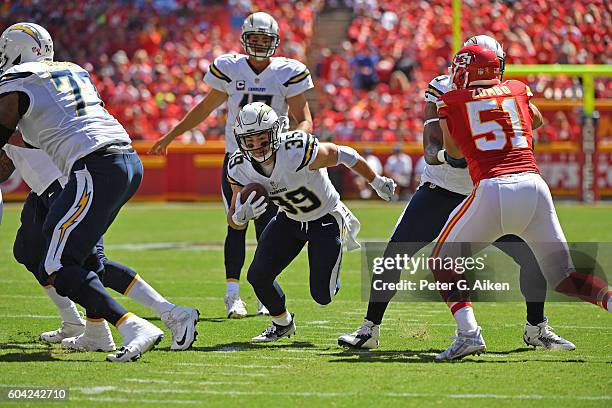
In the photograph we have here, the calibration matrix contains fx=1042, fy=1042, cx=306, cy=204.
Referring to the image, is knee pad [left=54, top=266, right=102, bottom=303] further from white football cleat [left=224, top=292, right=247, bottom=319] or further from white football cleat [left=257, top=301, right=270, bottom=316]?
white football cleat [left=257, top=301, right=270, bottom=316]

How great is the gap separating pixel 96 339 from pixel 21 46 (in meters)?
1.57

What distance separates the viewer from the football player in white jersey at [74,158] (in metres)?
5.06

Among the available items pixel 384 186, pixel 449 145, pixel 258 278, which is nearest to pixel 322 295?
pixel 258 278

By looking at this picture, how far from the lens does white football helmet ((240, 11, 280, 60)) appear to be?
281 inches

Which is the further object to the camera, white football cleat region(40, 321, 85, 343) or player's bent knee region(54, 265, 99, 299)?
white football cleat region(40, 321, 85, 343)

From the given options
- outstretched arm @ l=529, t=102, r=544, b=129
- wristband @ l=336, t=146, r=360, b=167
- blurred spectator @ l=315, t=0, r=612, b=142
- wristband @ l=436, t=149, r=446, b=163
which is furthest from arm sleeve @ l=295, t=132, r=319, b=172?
blurred spectator @ l=315, t=0, r=612, b=142

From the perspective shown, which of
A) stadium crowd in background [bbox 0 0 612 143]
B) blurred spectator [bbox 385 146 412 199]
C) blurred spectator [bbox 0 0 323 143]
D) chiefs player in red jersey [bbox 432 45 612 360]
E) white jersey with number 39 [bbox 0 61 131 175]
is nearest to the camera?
chiefs player in red jersey [bbox 432 45 612 360]

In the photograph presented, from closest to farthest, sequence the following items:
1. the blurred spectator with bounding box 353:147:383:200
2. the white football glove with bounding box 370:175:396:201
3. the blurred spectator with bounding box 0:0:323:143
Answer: the white football glove with bounding box 370:175:396:201
the blurred spectator with bounding box 353:147:383:200
the blurred spectator with bounding box 0:0:323:143

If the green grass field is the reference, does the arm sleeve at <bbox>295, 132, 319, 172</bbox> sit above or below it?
above

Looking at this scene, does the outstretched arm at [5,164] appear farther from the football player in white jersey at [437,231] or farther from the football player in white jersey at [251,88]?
the football player in white jersey at [437,231]

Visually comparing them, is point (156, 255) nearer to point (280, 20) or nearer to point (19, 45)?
point (19, 45)

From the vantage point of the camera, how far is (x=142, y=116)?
20500 mm

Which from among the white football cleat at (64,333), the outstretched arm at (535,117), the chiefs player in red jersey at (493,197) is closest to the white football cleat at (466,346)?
the chiefs player in red jersey at (493,197)

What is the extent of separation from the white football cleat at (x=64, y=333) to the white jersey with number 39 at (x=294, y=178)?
120 cm
